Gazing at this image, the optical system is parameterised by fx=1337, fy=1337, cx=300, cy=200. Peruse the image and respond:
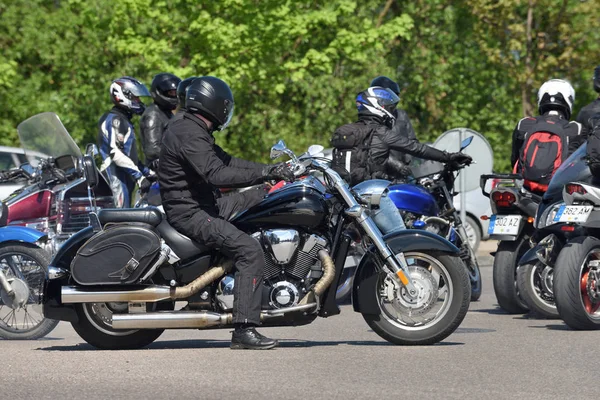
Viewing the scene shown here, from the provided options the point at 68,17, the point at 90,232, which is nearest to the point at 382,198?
the point at 90,232

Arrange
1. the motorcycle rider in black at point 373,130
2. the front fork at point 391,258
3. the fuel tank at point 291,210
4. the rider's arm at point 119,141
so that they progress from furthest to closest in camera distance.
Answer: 1. the rider's arm at point 119,141
2. the motorcycle rider in black at point 373,130
3. the front fork at point 391,258
4. the fuel tank at point 291,210

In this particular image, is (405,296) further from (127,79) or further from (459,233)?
(127,79)

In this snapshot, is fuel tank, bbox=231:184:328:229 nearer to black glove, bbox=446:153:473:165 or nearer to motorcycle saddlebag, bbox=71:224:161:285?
motorcycle saddlebag, bbox=71:224:161:285

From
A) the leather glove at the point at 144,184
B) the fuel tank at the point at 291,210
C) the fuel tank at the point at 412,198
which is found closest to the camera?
the fuel tank at the point at 291,210

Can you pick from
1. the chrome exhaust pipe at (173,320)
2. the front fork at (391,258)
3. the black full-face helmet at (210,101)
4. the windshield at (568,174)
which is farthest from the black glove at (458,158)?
the chrome exhaust pipe at (173,320)

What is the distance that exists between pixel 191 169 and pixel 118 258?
72 centimetres

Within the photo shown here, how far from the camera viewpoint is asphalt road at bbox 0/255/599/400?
22.2 feet

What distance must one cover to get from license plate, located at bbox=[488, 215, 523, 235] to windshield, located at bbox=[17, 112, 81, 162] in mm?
3429

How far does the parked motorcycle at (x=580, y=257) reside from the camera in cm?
939

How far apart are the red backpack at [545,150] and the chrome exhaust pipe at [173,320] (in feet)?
12.2

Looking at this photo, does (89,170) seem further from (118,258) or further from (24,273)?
(118,258)

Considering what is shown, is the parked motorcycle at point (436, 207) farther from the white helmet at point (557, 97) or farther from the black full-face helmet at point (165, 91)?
the black full-face helmet at point (165, 91)

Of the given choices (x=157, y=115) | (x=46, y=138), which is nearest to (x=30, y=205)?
(x=46, y=138)

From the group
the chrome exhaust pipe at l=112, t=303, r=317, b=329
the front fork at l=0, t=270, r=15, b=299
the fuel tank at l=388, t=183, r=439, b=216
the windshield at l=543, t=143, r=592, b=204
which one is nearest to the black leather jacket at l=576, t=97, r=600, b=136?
the windshield at l=543, t=143, r=592, b=204
